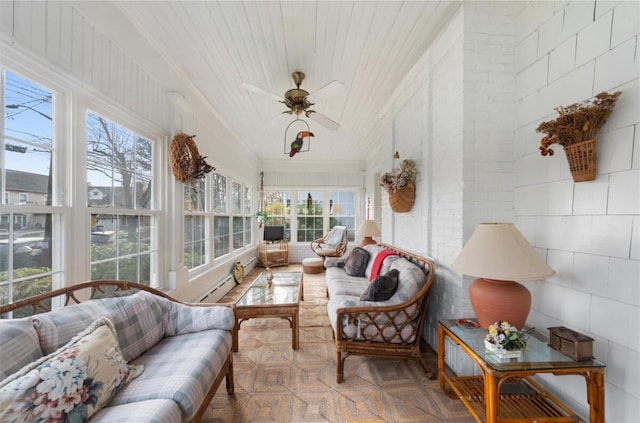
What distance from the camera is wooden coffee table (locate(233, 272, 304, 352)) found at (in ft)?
7.68

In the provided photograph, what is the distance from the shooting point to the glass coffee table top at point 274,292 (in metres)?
2.46

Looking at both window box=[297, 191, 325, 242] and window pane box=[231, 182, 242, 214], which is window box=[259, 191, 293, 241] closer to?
window box=[297, 191, 325, 242]

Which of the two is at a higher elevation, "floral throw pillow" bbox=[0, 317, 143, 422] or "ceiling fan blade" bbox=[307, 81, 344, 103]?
"ceiling fan blade" bbox=[307, 81, 344, 103]

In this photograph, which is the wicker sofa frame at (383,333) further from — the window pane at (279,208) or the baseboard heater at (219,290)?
the window pane at (279,208)

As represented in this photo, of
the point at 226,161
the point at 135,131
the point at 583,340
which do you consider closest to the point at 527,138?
the point at 583,340

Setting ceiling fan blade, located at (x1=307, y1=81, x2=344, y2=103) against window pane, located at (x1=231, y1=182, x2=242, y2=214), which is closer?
ceiling fan blade, located at (x1=307, y1=81, x2=344, y2=103)

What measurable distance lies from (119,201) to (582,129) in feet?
9.89

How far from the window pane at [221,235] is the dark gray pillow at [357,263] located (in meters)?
2.00

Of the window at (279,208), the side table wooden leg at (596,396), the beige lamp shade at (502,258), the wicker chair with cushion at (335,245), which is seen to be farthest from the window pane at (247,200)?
the side table wooden leg at (596,396)

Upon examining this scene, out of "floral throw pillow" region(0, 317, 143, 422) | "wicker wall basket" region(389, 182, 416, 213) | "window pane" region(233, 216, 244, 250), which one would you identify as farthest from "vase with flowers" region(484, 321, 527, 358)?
"window pane" region(233, 216, 244, 250)

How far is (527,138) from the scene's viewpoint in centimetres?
180

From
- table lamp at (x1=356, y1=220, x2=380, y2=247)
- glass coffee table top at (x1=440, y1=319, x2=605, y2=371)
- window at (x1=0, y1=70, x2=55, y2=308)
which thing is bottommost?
glass coffee table top at (x1=440, y1=319, x2=605, y2=371)

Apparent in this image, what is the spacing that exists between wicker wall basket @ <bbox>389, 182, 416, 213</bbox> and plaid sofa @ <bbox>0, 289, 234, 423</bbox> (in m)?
2.05

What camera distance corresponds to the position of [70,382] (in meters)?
0.98
